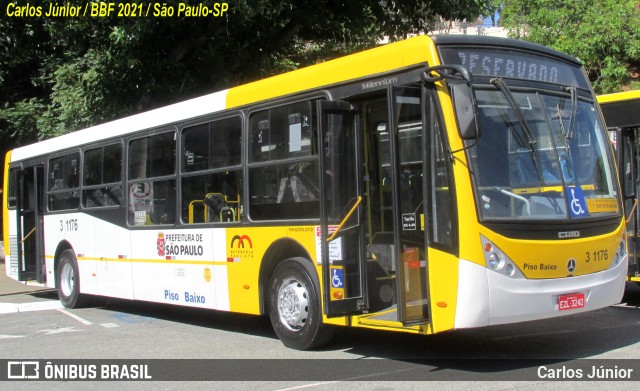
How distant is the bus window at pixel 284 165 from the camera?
26.7 feet

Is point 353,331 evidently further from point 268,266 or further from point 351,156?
point 351,156

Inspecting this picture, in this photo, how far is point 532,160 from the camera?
22.8ft

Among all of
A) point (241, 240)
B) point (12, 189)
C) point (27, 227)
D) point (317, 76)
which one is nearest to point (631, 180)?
point (317, 76)

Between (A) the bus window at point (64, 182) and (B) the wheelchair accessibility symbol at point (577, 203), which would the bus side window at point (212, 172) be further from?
(B) the wheelchair accessibility symbol at point (577, 203)

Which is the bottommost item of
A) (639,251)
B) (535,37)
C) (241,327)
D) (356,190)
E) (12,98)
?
(241,327)

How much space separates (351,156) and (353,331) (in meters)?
2.99

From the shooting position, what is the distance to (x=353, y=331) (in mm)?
9852

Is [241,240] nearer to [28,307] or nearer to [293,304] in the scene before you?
[293,304]

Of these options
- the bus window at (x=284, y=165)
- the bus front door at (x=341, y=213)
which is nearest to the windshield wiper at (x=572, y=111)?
the bus front door at (x=341, y=213)

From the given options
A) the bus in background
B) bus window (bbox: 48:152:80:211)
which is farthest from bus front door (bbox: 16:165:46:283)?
the bus in background

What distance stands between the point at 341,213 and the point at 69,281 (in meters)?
7.60

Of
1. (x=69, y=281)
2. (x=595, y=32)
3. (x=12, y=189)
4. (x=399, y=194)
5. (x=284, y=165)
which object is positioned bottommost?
(x=69, y=281)

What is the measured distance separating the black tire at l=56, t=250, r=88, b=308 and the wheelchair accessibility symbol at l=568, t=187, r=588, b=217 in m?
8.97

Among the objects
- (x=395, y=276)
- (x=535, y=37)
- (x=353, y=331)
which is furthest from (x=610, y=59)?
(x=395, y=276)
